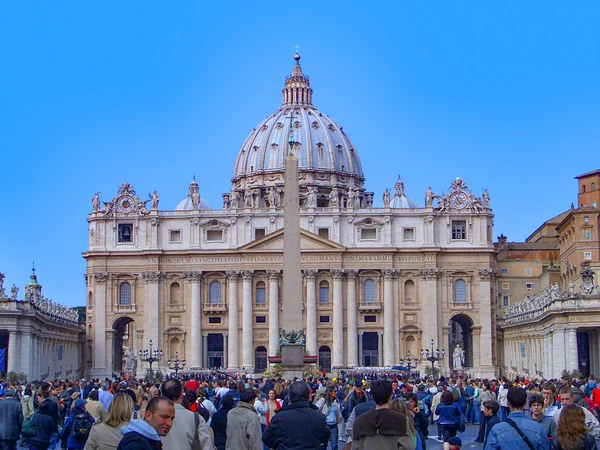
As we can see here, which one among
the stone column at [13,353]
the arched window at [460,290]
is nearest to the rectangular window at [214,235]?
the arched window at [460,290]

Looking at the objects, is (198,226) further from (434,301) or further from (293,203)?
(293,203)

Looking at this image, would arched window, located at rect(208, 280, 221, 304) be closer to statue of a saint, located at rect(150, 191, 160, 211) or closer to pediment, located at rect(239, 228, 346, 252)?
pediment, located at rect(239, 228, 346, 252)

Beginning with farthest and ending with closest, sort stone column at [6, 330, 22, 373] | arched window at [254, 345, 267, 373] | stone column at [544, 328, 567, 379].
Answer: arched window at [254, 345, 267, 373]
stone column at [6, 330, 22, 373]
stone column at [544, 328, 567, 379]

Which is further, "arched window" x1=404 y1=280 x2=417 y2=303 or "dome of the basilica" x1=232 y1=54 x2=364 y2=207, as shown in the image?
"dome of the basilica" x1=232 y1=54 x2=364 y2=207

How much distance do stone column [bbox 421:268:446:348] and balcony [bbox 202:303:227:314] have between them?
627 inches

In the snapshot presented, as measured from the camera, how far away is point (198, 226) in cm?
9444

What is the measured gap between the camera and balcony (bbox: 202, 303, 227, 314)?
9375 cm

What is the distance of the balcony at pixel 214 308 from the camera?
93.8 m

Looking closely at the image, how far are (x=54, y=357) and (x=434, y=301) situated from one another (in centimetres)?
3018

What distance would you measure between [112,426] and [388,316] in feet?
267

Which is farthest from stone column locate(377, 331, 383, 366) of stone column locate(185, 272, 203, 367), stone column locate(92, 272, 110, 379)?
stone column locate(92, 272, 110, 379)

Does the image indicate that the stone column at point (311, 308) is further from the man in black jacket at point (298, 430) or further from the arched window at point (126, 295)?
the man in black jacket at point (298, 430)

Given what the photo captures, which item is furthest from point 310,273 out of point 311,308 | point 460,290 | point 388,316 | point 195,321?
point 460,290

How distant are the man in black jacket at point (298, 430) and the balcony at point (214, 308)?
267 feet
